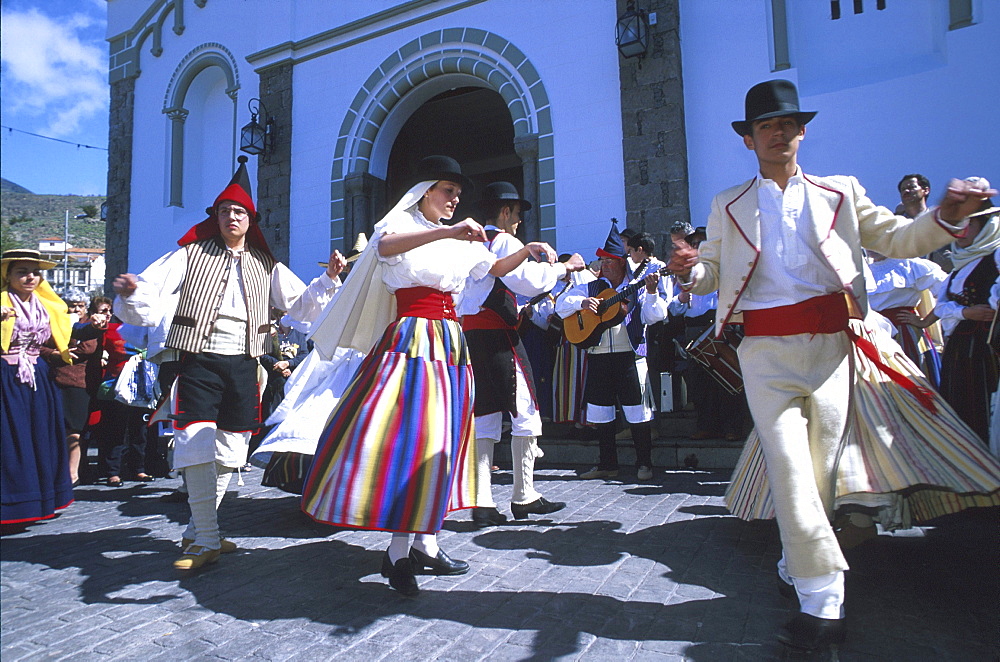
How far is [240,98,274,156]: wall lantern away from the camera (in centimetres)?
1053

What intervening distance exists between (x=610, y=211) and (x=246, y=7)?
7743 millimetres

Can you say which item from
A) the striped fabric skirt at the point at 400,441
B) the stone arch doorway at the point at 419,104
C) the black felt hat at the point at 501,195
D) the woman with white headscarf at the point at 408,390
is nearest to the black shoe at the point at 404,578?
the woman with white headscarf at the point at 408,390

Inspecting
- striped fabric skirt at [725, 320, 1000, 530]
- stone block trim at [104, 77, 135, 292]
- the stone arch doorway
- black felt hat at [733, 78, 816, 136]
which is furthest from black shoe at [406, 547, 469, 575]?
stone block trim at [104, 77, 135, 292]

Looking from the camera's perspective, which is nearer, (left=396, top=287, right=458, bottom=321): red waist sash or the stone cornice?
(left=396, top=287, right=458, bottom=321): red waist sash

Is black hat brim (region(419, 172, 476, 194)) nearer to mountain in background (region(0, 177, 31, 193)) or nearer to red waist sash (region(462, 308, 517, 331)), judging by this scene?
red waist sash (region(462, 308, 517, 331))

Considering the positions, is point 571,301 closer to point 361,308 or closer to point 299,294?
point 299,294

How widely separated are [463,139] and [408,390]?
40.5ft

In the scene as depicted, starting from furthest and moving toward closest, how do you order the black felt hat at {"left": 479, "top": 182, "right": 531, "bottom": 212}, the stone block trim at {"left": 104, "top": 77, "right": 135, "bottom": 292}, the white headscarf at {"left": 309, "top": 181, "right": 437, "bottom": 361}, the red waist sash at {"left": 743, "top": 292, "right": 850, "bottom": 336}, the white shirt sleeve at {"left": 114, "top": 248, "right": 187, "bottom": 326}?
the stone block trim at {"left": 104, "top": 77, "right": 135, "bottom": 292} < the black felt hat at {"left": 479, "top": 182, "right": 531, "bottom": 212} < the white shirt sleeve at {"left": 114, "top": 248, "right": 187, "bottom": 326} < the white headscarf at {"left": 309, "top": 181, "right": 437, "bottom": 361} < the red waist sash at {"left": 743, "top": 292, "right": 850, "bottom": 336}

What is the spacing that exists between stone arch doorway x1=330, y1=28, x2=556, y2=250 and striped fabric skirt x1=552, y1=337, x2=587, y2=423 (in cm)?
249

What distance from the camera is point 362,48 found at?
10141 millimetres

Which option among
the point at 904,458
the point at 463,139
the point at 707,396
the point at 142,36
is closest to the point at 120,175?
A: the point at 142,36

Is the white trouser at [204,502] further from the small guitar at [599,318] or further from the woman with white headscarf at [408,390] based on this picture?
the small guitar at [599,318]

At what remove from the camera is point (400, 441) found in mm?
2689

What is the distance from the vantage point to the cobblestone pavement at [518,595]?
2.19m
